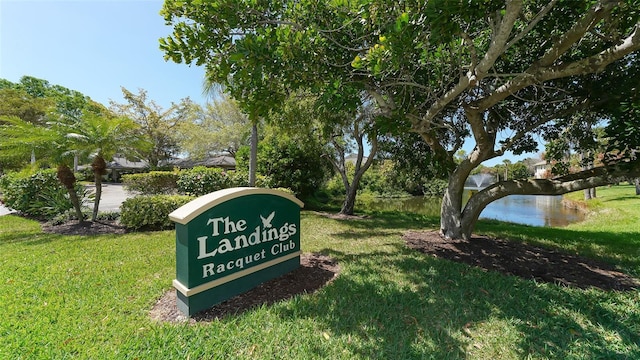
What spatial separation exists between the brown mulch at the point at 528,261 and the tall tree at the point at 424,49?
73cm

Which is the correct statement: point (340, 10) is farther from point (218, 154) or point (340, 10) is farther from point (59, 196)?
point (218, 154)

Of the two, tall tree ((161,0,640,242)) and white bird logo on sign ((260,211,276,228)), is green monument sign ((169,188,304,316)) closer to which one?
white bird logo on sign ((260,211,276,228))

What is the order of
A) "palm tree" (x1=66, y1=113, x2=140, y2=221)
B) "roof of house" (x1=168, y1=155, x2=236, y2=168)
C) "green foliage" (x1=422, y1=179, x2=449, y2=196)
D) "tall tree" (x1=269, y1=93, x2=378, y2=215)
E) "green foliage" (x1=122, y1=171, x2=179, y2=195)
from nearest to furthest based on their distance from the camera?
"palm tree" (x1=66, y1=113, x2=140, y2=221) → "tall tree" (x1=269, y1=93, x2=378, y2=215) → "green foliage" (x1=122, y1=171, x2=179, y2=195) → "roof of house" (x1=168, y1=155, x2=236, y2=168) → "green foliage" (x1=422, y1=179, x2=449, y2=196)

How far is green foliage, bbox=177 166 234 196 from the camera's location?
10312 mm

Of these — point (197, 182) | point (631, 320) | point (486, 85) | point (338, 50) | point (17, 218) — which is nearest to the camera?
point (631, 320)

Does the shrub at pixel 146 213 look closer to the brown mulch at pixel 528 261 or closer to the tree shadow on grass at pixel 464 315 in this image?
the tree shadow on grass at pixel 464 315

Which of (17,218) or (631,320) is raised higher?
(17,218)

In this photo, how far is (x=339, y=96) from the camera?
161 inches

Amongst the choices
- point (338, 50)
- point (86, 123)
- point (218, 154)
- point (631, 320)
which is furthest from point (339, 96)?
point (218, 154)

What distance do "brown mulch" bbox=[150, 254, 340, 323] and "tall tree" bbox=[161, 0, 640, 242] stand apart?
9.19 feet

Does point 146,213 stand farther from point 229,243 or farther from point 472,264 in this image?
point 472,264

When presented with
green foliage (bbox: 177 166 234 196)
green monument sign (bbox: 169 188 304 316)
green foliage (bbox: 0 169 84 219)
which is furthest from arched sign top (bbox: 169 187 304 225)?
green foliage (bbox: 0 169 84 219)

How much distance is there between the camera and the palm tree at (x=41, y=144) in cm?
700

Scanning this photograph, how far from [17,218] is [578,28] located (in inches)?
590
